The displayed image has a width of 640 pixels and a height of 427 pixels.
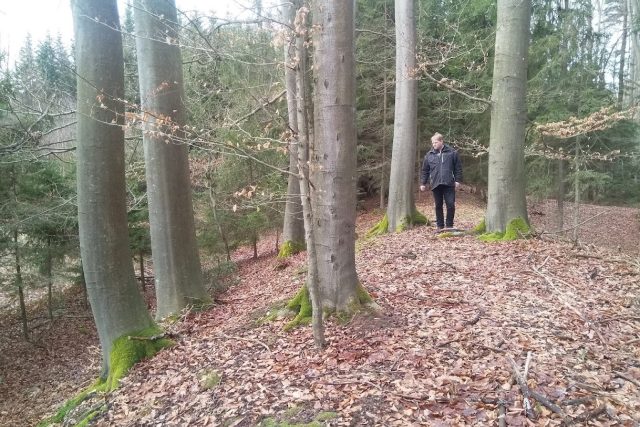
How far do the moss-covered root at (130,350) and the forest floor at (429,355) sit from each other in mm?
176

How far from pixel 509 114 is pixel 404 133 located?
296 centimetres

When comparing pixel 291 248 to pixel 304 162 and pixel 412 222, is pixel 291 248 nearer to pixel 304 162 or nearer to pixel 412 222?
pixel 412 222

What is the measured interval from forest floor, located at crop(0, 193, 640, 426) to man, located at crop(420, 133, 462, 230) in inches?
58.1

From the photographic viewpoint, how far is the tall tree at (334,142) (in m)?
3.92

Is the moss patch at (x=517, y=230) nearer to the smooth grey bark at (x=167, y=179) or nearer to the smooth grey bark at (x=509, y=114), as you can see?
the smooth grey bark at (x=509, y=114)

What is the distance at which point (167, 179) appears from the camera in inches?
251

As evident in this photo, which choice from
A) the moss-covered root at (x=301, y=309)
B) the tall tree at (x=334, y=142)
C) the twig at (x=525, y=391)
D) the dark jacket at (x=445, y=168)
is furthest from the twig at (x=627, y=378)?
the dark jacket at (x=445, y=168)

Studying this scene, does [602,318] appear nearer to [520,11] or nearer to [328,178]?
[328,178]

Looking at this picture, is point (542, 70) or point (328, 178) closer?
point (328, 178)

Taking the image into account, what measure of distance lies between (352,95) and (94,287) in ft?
11.9

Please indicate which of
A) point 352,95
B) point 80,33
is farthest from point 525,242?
point 80,33

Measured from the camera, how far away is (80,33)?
4.51m

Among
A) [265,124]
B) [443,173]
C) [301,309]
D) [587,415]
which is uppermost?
[265,124]

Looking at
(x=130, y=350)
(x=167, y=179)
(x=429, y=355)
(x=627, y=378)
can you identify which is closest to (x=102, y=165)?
(x=167, y=179)
